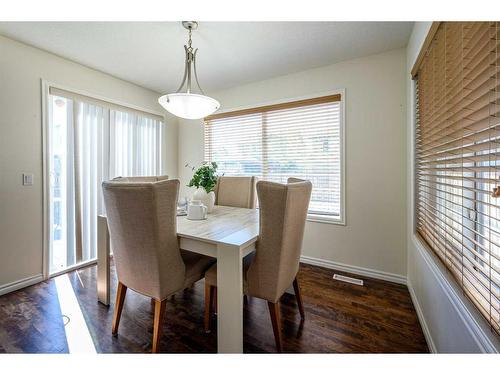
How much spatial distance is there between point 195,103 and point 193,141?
6.42ft

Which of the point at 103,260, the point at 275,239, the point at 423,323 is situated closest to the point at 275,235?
the point at 275,239

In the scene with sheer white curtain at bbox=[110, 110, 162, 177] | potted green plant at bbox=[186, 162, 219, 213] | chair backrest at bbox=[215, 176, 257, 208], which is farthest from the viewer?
sheer white curtain at bbox=[110, 110, 162, 177]

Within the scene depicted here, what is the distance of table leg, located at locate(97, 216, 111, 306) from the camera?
5.89 ft

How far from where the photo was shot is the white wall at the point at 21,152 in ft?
6.62

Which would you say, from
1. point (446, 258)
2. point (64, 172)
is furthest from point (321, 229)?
point (64, 172)

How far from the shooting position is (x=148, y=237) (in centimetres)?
122

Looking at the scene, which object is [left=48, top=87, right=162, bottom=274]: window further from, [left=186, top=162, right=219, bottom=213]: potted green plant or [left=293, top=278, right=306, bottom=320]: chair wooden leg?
[left=293, top=278, right=306, bottom=320]: chair wooden leg

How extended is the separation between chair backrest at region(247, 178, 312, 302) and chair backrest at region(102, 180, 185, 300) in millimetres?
475

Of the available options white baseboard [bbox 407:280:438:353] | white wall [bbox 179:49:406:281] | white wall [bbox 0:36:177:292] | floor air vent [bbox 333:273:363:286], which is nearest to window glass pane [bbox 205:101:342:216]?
white wall [bbox 179:49:406:281]

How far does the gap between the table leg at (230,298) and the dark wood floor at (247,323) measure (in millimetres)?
267

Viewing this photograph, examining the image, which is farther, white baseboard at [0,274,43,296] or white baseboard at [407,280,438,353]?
white baseboard at [0,274,43,296]

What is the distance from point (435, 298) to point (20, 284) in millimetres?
3344

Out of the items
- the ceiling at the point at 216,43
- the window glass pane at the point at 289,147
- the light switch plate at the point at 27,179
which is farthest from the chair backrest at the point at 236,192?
the light switch plate at the point at 27,179

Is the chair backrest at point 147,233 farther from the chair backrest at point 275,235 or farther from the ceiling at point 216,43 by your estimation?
the ceiling at point 216,43
